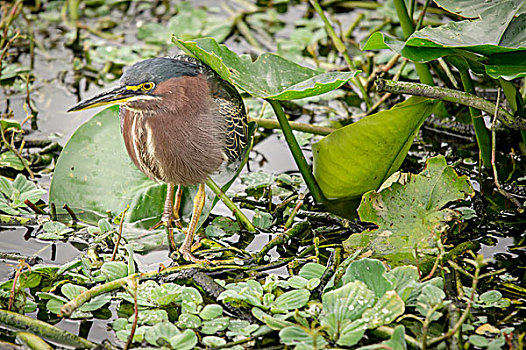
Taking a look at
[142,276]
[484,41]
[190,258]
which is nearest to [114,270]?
[142,276]

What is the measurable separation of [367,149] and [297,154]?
1.05 ft

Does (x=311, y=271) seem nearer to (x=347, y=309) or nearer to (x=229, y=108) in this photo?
(x=347, y=309)

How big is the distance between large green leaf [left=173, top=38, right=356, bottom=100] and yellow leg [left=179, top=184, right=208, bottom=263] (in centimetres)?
52

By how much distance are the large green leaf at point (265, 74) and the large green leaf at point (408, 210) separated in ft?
1.71

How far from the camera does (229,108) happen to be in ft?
9.30

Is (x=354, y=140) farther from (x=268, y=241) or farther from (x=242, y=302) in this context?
(x=242, y=302)

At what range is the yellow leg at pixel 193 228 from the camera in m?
2.75

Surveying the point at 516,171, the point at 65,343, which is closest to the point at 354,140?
the point at 516,171

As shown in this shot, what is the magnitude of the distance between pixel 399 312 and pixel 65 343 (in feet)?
3.71

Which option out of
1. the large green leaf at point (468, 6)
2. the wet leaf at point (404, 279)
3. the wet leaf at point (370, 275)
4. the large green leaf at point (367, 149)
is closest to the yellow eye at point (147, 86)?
the large green leaf at point (367, 149)

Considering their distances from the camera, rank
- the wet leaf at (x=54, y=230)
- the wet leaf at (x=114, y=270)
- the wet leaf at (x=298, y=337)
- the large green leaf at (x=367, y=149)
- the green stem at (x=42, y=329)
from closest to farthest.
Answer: the wet leaf at (x=298, y=337) < the green stem at (x=42, y=329) < the wet leaf at (x=114, y=270) < the large green leaf at (x=367, y=149) < the wet leaf at (x=54, y=230)

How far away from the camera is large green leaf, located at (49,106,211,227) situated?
304cm

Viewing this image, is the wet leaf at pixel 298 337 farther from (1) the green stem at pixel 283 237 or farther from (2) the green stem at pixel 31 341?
(2) the green stem at pixel 31 341

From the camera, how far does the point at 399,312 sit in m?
2.20
